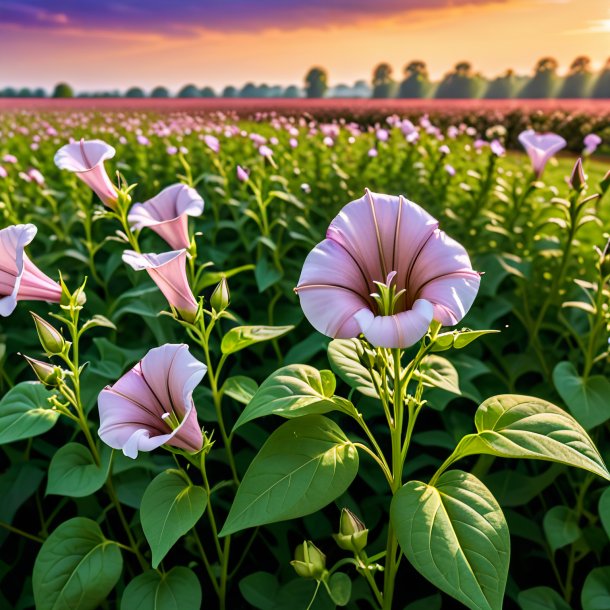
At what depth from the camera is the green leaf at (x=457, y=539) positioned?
82cm

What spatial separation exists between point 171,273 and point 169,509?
432mm

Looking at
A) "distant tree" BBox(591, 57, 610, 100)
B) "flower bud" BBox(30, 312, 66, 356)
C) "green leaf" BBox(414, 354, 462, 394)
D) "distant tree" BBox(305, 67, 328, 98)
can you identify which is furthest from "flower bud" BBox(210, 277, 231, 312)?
"distant tree" BBox(305, 67, 328, 98)

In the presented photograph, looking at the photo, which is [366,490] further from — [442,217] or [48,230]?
[48,230]

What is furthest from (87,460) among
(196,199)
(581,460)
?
(581,460)

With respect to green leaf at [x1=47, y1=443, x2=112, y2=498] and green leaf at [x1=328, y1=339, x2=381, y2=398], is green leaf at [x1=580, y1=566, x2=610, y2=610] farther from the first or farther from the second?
green leaf at [x1=47, y1=443, x2=112, y2=498]

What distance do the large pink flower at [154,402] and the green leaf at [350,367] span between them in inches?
12.0

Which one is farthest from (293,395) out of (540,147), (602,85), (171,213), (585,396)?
(602,85)

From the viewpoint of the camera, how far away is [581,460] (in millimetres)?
874

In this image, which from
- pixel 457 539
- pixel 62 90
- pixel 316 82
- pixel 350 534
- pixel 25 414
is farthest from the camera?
pixel 316 82

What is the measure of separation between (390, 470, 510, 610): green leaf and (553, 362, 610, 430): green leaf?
1.84 feet

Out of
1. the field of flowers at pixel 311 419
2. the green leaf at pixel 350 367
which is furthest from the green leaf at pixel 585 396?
the green leaf at pixel 350 367

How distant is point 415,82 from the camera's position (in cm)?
3972

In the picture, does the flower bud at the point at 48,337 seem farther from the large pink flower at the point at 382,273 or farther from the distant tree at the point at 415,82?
the distant tree at the point at 415,82

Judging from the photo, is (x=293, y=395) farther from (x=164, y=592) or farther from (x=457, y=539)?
(x=164, y=592)
